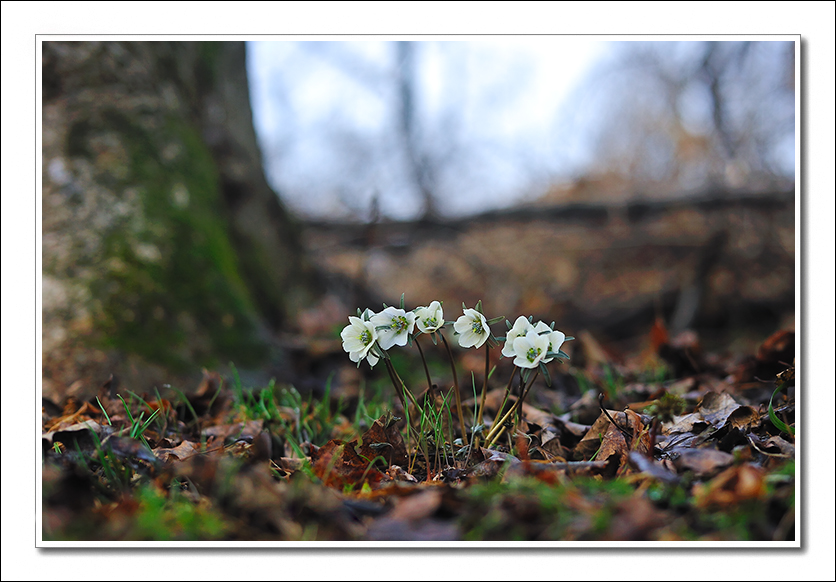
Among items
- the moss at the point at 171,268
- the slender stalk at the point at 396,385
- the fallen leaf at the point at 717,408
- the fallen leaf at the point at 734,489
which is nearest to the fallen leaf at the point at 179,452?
the slender stalk at the point at 396,385

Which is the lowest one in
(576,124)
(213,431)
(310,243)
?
(213,431)

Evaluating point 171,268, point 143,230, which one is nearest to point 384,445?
point 171,268

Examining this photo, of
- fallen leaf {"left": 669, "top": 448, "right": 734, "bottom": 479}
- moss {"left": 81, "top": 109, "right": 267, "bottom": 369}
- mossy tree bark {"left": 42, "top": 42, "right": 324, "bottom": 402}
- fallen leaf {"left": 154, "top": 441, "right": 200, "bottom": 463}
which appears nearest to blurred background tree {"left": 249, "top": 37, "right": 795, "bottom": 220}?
mossy tree bark {"left": 42, "top": 42, "right": 324, "bottom": 402}

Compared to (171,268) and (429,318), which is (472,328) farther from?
(171,268)

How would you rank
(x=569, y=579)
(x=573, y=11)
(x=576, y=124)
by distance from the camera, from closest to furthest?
(x=569, y=579)
(x=573, y=11)
(x=576, y=124)

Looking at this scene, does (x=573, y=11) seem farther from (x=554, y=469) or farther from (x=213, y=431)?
(x=213, y=431)

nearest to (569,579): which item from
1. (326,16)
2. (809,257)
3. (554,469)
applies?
(554,469)

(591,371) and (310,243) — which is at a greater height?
(310,243)
